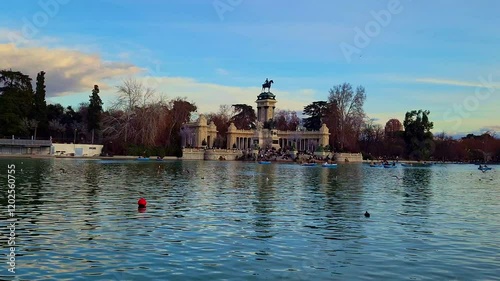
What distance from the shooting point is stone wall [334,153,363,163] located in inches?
4307

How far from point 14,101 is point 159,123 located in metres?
25.8

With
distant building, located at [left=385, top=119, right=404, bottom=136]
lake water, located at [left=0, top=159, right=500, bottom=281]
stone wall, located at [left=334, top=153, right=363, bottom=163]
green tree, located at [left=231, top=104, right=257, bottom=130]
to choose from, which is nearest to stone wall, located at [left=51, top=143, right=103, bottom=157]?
stone wall, located at [left=334, top=153, right=363, bottom=163]

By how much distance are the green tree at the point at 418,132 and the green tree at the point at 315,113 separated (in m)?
21.2

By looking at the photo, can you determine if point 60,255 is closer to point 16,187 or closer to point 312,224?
point 312,224

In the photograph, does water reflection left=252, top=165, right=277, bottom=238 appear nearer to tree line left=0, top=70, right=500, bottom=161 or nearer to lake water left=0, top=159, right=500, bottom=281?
lake water left=0, top=159, right=500, bottom=281

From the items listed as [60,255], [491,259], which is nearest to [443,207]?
[491,259]

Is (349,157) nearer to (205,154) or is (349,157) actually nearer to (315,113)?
(315,113)

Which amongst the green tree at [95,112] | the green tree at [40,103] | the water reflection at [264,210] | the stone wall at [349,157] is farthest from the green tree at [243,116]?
the water reflection at [264,210]

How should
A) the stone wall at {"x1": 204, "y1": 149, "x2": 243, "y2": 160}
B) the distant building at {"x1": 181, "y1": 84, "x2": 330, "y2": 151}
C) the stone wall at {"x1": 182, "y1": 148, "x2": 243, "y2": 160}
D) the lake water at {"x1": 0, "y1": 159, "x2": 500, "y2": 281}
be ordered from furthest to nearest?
the distant building at {"x1": 181, "y1": 84, "x2": 330, "y2": 151} → the stone wall at {"x1": 204, "y1": 149, "x2": 243, "y2": 160} → the stone wall at {"x1": 182, "y1": 148, "x2": 243, "y2": 160} → the lake water at {"x1": 0, "y1": 159, "x2": 500, "y2": 281}

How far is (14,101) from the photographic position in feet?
291

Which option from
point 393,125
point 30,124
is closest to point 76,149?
point 30,124

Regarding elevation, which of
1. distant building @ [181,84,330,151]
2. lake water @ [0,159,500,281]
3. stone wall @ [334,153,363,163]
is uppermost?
distant building @ [181,84,330,151]

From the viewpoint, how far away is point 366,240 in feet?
56.3

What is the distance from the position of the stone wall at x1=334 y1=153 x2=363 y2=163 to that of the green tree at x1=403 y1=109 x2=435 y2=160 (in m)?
22.3
